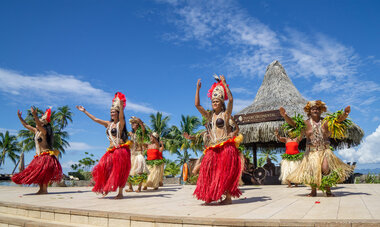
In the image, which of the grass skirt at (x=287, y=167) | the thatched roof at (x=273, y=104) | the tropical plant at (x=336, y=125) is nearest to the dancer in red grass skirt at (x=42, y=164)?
the tropical plant at (x=336, y=125)

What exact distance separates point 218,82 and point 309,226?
2.92 m

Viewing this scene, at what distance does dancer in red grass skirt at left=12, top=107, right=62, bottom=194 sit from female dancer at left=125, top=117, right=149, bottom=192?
5.43 feet

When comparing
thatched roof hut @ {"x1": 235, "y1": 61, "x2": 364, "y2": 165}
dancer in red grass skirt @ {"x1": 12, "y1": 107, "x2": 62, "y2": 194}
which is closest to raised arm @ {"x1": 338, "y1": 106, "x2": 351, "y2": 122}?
thatched roof hut @ {"x1": 235, "y1": 61, "x2": 364, "y2": 165}

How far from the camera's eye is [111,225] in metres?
3.28

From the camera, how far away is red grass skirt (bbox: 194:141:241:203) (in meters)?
4.40

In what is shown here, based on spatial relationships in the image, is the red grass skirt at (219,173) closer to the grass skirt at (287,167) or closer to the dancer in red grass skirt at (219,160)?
the dancer in red grass skirt at (219,160)

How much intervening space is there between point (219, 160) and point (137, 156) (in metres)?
3.61

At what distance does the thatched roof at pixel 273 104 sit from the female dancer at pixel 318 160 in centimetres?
640

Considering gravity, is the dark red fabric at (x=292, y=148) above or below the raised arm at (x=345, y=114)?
below

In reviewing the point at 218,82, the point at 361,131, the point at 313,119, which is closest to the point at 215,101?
the point at 218,82

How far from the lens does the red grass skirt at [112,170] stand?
5543 mm

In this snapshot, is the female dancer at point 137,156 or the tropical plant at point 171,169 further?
the tropical plant at point 171,169

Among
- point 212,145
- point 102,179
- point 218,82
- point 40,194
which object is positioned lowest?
point 40,194

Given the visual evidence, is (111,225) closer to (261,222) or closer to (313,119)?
(261,222)
